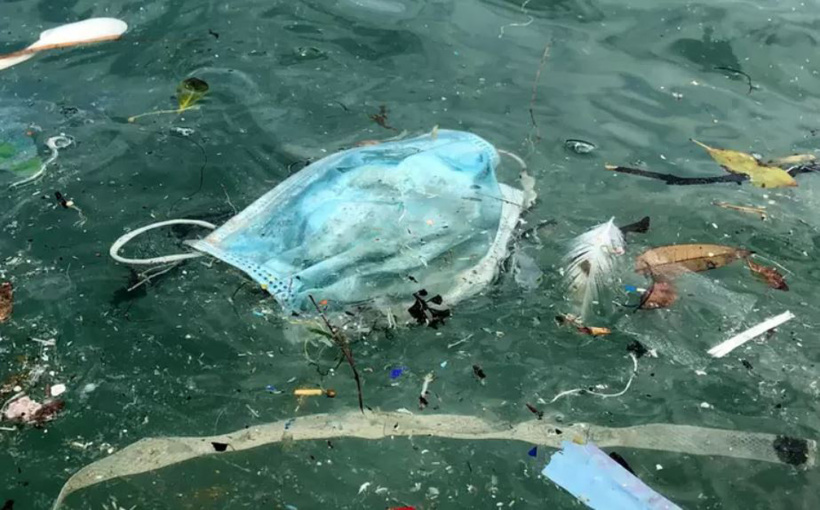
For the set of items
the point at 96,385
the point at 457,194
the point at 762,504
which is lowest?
the point at 762,504

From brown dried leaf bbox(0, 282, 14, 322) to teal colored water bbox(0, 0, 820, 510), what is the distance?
31 mm

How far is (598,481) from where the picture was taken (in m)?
2.51

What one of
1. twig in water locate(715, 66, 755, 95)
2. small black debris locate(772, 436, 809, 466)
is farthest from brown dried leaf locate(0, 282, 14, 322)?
twig in water locate(715, 66, 755, 95)

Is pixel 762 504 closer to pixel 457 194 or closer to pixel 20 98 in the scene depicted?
pixel 457 194

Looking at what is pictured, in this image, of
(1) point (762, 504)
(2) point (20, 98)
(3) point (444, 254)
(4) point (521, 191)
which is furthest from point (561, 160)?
(2) point (20, 98)

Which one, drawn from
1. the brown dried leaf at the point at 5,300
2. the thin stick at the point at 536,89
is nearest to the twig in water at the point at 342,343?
the brown dried leaf at the point at 5,300

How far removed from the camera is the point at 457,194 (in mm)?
3340

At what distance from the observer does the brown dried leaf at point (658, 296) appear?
312 cm

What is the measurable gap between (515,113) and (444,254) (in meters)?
1.36

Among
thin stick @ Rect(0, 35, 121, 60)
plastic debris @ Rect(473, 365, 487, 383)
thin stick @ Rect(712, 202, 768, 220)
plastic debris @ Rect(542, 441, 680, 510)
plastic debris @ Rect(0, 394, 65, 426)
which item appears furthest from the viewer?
thin stick @ Rect(0, 35, 121, 60)

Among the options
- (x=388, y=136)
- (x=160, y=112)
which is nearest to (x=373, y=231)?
(x=388, y=136)

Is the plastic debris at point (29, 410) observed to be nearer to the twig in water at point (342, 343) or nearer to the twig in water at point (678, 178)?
the twig in water at point (342, 343)

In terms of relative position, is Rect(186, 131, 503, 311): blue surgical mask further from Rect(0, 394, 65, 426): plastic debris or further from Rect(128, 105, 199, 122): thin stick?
Rect(128, 105, 199, 122): thin stick

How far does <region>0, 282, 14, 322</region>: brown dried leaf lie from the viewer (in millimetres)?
2939
